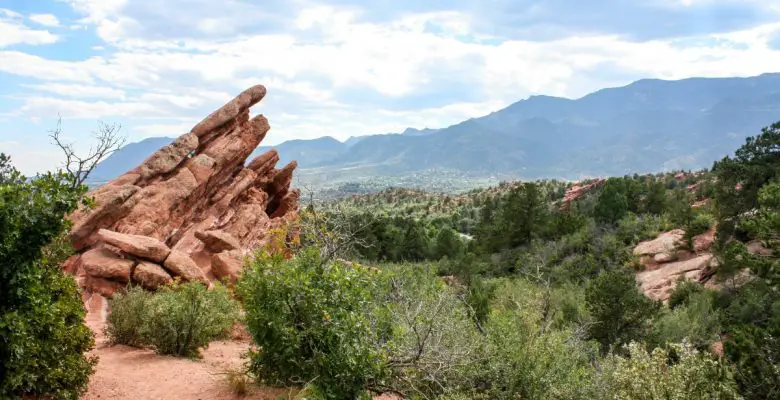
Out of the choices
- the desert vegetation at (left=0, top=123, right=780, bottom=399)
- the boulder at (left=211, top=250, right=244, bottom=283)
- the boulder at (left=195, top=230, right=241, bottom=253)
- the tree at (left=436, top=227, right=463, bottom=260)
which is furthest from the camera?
the tree at (left=436, top=227, right=463, bottom=260)

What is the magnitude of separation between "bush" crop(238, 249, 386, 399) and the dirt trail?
1751 mm

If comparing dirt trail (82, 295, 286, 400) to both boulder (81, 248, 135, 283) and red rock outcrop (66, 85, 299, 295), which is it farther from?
red rock outcrop (66, 85, 299, 295)

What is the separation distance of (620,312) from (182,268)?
18.0 meters

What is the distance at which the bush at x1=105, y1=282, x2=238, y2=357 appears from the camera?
1555cm

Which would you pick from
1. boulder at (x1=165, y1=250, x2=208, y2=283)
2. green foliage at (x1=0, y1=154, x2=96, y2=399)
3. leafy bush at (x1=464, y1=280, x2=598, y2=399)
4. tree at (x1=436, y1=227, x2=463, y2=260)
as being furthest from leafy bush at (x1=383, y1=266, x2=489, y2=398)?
tree at (x1=436, y1=227, x2=463, y2=260)

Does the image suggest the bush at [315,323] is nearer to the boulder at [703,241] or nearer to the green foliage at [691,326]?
the green foliage at [691,326]

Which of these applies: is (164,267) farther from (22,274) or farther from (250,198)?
(22,274)

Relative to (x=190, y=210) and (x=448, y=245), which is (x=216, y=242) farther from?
(x=448, y=245)

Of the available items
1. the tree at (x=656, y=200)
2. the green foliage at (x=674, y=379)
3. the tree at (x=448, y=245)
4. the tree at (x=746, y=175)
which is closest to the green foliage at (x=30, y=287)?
the green foliage at (x=674, y=379)

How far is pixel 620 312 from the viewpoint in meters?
19.0

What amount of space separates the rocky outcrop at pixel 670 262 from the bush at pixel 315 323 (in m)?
19.9

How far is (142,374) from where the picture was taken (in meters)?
13.3

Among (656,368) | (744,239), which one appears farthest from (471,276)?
(656,368)

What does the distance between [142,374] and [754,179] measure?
2914cm
